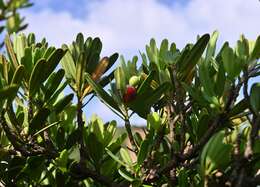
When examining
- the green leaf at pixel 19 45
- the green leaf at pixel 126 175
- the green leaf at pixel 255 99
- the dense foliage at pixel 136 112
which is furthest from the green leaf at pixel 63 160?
the green leaf at pixel 255 99

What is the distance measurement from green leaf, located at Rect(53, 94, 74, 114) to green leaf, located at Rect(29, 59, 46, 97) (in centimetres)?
8

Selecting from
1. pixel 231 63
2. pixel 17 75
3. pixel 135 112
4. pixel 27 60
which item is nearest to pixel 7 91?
pixel 17 75

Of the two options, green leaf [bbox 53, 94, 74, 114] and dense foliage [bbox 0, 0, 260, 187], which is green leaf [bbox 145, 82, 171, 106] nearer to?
dense foliage [bbox 0, 0, 260, 187]

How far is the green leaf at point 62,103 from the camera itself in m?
1.11

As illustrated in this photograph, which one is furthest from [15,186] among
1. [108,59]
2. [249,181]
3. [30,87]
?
[249,181]

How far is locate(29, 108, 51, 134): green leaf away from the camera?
1023 millimetres

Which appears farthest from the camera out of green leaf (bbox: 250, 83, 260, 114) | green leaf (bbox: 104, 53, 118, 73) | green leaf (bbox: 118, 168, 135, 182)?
green leaf (bbox: 104, 53, 118, 73)

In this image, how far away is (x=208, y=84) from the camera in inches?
37.2

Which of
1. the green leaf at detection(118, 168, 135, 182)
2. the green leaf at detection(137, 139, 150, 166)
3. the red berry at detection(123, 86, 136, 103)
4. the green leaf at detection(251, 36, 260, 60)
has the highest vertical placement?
the green leaf at detection(251, 36, 260, 60)

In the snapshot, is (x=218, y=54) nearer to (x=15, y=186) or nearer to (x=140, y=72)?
(x=140, y=72)

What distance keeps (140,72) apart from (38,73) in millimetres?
272

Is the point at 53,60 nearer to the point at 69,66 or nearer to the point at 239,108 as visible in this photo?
the point at 69,66

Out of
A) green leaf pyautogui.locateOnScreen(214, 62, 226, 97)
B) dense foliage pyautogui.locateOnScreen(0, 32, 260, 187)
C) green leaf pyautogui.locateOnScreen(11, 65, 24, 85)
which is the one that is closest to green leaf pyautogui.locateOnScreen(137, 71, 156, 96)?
dense foliage pyautogui.locateOnScreen(0, 32, 260, 187)

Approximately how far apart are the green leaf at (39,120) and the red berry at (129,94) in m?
0.16
